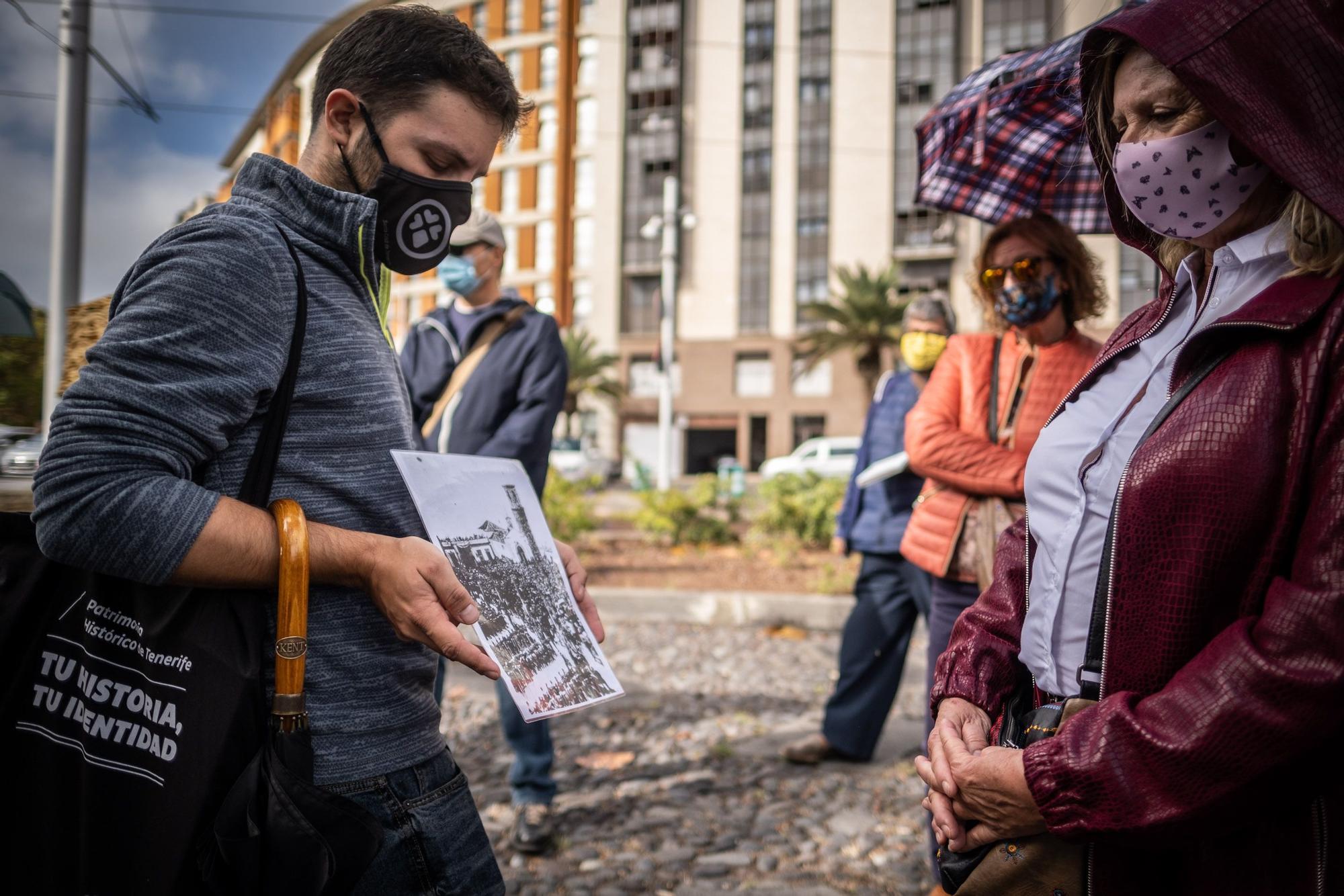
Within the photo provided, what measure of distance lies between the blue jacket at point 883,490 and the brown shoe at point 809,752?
0.92 meters

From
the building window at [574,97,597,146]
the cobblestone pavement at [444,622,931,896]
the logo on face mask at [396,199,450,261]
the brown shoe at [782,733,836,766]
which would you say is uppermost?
the building window at [574,97,597,146]

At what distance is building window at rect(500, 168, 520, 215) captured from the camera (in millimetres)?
48062

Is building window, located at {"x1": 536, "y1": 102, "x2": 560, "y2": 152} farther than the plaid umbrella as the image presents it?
Yes

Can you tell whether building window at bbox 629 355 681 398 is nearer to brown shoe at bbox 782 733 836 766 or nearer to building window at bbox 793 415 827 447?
building window at bbox 793 415 827 447

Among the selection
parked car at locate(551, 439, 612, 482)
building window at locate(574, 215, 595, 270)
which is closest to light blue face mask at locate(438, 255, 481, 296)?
parked car at locate(551, 439, 612, 482)

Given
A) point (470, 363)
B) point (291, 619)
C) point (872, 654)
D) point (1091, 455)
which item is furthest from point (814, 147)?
point (291, 619)

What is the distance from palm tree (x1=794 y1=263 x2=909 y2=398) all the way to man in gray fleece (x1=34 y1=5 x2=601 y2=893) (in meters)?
30.2

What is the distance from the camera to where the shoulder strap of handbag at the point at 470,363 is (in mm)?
3549

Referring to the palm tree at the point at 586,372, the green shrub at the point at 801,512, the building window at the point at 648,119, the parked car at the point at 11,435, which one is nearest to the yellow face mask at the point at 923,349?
the parked car at the point at 11,435

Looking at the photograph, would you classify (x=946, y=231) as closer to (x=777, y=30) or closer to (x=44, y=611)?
(x=777, y=30)

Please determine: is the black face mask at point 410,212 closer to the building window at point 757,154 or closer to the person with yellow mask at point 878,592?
the person with yellow mask at point 878,592

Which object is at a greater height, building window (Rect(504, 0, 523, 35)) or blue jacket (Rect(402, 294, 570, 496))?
building window (Rect(504, 0, 523, 35))

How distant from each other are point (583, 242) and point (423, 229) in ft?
155

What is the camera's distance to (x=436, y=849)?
4.56 feet
